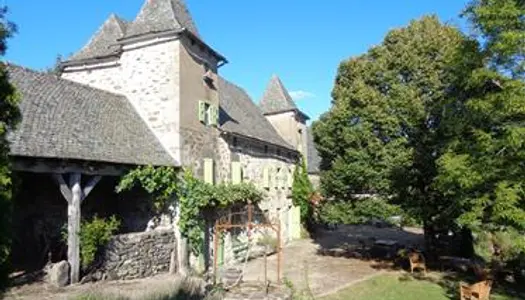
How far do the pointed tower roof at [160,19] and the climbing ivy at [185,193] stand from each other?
16.1ft

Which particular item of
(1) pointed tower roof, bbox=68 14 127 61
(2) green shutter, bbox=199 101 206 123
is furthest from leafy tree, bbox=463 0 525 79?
(1) pointed tower roof, bbox=68 14 127 61

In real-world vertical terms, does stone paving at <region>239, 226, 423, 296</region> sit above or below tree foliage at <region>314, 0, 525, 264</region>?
below

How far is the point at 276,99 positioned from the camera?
27344 millimetres

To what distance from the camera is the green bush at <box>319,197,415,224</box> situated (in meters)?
16.9

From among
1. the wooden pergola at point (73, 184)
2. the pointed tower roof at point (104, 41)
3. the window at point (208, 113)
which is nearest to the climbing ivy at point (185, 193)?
the wooden pergola at point (73, 184)

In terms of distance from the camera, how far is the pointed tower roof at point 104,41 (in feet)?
55.3

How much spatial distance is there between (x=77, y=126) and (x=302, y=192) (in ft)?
49.4

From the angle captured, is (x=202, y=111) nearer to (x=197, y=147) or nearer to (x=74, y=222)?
(x=197, y=147)

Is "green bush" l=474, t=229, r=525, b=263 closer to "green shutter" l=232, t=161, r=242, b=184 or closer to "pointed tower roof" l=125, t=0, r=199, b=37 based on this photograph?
"green shutter" l=232, t=161, r=242, b=184

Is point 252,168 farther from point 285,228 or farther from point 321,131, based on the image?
point 285,228

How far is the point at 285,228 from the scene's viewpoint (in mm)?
23547

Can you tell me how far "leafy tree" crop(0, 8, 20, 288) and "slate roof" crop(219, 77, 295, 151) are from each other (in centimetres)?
1111

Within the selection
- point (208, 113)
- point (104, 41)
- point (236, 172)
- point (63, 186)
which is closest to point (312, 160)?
point (236, 172)

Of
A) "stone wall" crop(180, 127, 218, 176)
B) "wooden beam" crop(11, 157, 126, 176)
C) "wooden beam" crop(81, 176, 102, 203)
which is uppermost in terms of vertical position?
"stone wall" crop(180, 127, 218, 176)
